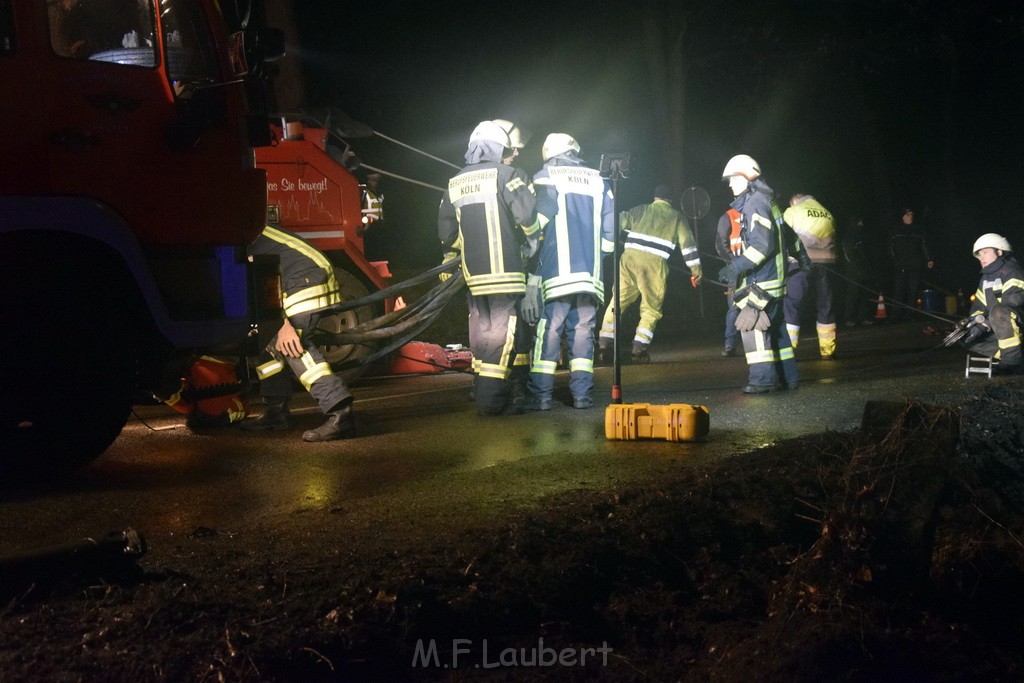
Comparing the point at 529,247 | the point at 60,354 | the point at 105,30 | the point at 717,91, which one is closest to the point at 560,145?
the point at 529,247

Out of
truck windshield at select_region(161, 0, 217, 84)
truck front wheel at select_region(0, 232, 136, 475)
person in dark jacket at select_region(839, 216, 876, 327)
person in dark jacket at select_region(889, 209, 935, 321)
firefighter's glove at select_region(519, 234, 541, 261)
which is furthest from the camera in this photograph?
person in dark jacket at select_region(889, 209, 935, 321)

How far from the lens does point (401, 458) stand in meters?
6.36

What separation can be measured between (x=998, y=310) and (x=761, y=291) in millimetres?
2433

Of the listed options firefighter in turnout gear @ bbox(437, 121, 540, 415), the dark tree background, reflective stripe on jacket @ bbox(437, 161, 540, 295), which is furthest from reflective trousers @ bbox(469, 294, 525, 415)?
the dark tree background

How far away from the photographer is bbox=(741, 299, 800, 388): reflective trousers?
8.67 meters

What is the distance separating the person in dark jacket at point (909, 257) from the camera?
1773 cm

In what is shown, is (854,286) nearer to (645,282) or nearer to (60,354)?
(645,282)

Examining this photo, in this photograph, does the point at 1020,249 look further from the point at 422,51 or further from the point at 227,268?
the point at 227,268

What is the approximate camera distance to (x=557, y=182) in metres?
8.30

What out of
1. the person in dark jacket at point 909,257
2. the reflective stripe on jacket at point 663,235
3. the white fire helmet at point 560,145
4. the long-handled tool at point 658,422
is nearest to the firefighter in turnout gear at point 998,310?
the reflective stripe on jacket at point 663,235

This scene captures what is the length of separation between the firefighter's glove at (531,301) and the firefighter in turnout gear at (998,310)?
428 centimetres

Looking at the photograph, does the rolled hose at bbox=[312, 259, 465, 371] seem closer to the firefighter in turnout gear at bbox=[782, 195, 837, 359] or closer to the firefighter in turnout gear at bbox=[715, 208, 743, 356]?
the firefighter in turnout gear at bbox=[715, 208, 743, 356]

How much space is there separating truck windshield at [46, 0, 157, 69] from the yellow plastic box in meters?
3.36

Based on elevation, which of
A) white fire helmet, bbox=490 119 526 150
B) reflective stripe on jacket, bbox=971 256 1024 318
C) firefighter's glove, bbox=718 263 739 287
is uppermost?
white fire helmet, bbox=490 119 526 150
